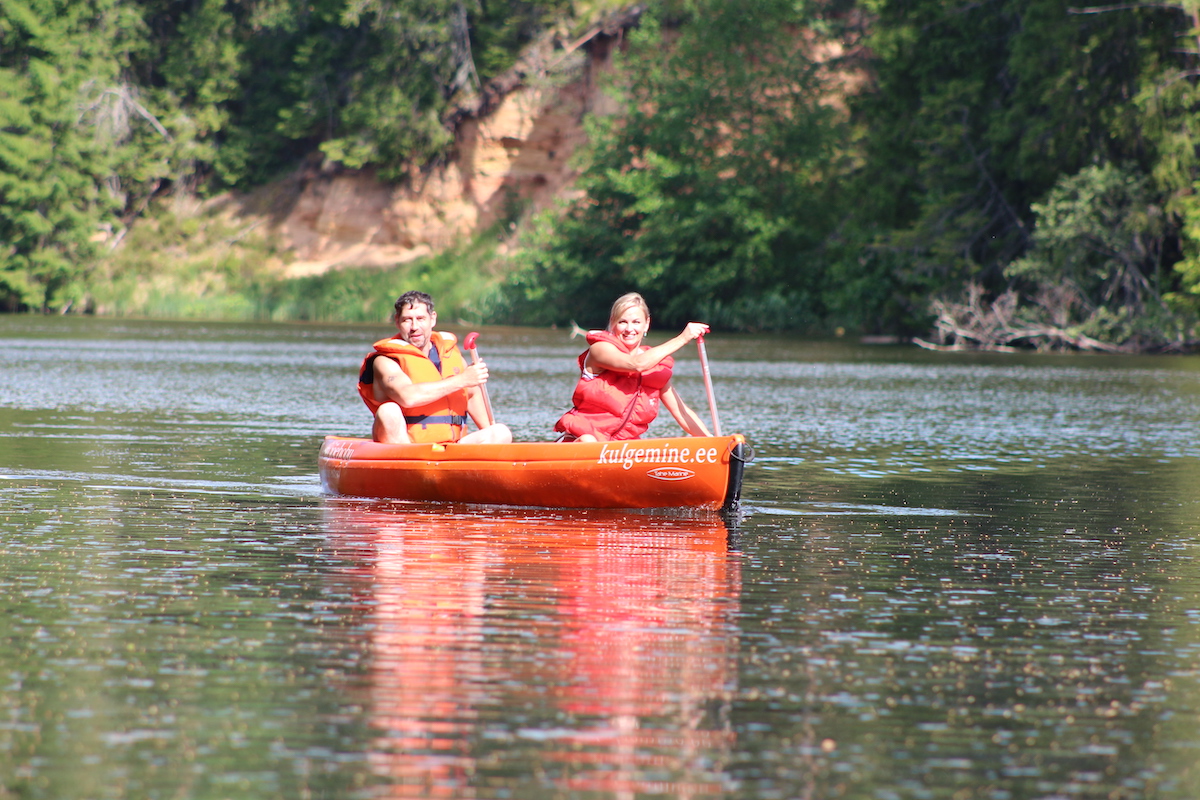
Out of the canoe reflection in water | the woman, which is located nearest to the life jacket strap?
the woman

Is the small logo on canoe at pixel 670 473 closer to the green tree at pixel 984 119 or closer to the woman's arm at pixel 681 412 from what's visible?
the woman's arm at pixel 681 412

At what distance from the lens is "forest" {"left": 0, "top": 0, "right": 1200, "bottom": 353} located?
36.4m

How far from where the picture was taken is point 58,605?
23.5ft

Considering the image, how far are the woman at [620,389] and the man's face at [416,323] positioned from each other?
1.03m

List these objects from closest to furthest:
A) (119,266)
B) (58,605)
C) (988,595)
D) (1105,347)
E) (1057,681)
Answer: (1057,681) < (58,605) < (988,595) < (1105,347) < (119,266)

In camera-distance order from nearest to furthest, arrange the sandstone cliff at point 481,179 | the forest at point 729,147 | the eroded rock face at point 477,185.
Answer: the forest at point 729,147 → the sandstone cliff at point 481,179 → the eroded rock face at point 477,185

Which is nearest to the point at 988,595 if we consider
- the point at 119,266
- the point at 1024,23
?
the point at 1024,23

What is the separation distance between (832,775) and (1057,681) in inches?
60.0

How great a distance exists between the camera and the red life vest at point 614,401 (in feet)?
37.1

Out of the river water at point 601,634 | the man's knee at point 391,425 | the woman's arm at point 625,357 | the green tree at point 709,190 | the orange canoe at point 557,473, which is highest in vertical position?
the green tree at point 709,190

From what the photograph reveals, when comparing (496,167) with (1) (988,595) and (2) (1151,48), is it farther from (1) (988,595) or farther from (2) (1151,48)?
(1) (988,595)

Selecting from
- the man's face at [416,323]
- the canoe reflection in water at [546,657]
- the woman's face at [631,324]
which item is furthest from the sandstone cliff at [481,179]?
the canoe reflection in water at [546,657]

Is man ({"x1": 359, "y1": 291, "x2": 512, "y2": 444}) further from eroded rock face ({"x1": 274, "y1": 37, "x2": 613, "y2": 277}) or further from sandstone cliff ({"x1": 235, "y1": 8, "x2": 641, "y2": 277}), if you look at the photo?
eroded rock face ({"x1": 274, "y1": 37, "x2": 613, "y2": 277})

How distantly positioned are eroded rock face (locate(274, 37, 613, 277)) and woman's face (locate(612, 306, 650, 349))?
47768mm
